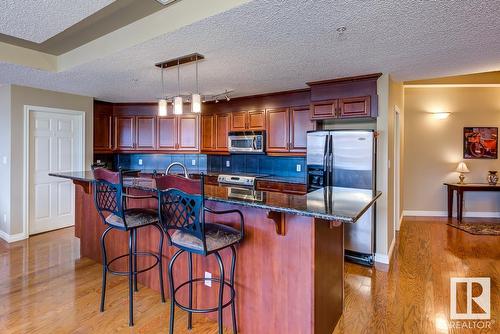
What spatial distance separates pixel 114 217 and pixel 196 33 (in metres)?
1.70

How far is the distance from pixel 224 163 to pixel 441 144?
4370 mm

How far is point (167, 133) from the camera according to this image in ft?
18.9

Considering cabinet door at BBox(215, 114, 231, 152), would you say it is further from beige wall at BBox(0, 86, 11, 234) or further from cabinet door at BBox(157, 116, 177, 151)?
beige wall at BBox(0, 86, 11, 234)

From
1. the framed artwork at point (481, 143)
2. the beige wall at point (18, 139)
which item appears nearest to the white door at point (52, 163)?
the beige wall at point (18, 139)

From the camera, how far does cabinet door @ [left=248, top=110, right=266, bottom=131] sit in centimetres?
491

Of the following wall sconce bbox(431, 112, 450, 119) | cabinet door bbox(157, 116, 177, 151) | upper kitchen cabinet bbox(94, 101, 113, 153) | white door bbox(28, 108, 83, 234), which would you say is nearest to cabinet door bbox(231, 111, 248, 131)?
cabinet door bbox(157, 116, 177, 151)

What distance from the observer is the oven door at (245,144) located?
4859mm

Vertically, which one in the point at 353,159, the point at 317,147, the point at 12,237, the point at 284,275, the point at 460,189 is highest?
the point at 317,147

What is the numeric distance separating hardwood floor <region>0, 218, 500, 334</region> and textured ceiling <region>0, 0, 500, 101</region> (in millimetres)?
2290

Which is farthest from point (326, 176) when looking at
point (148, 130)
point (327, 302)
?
point (148, 130)

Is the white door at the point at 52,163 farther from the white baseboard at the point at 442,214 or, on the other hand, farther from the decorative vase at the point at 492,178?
the decorative vase at the point at 492,178

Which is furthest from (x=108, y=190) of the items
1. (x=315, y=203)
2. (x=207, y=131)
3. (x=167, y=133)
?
(x=167, y=133)

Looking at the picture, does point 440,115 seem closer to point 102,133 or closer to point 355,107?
point 355,107

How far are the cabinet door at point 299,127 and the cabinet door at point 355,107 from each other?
637 millimetres
